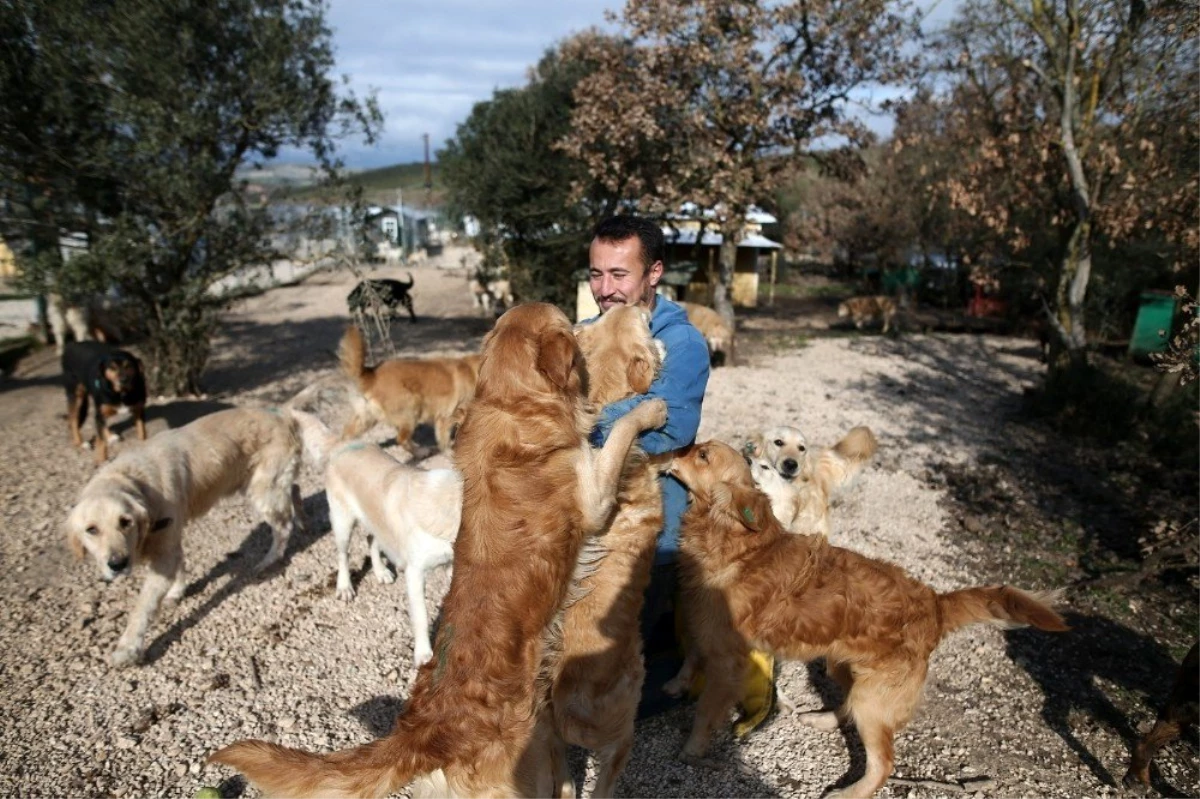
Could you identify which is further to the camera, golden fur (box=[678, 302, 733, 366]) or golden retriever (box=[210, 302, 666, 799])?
golden fur (box=[678, 302, 733, 366])

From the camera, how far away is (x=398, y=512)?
13.5 ft

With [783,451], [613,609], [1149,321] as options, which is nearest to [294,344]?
[783,451]

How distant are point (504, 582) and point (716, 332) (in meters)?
11.0

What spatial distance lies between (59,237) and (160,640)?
7134 mm

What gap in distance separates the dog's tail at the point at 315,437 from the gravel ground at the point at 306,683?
94cm

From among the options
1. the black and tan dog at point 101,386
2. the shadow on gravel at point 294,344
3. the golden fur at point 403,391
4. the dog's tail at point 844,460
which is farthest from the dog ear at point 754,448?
the shadow on gravel at point 294,344

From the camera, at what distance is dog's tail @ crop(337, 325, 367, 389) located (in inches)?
282

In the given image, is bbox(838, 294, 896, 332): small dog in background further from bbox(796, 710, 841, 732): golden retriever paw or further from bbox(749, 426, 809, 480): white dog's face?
bbox(796, 710, 841, 732): golden retriever paw

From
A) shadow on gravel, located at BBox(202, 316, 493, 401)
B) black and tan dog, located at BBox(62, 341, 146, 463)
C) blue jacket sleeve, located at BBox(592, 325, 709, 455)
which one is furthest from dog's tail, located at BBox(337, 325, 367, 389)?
blue jacket sleeve, located at BBox(592, 325, 709, 455)

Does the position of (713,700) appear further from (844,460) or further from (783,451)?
(844,460)

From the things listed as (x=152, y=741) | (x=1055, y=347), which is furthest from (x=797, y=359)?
(x=152, y=741)

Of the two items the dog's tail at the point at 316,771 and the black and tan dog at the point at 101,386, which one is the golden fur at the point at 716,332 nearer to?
the black and tan dog at the point at 101,386

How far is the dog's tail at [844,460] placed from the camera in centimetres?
479

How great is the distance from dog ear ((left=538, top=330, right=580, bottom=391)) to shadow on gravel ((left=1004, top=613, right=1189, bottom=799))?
3462mm
